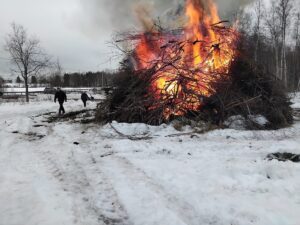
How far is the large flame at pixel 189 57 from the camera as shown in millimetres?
11701

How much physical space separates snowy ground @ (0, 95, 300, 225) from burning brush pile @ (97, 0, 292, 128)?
2.15 metres

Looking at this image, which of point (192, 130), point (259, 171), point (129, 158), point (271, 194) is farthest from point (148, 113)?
point (271, 194)

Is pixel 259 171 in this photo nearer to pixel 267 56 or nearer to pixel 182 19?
pixel 182 19

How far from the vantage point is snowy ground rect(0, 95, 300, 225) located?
4277mm

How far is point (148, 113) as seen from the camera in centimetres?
1158

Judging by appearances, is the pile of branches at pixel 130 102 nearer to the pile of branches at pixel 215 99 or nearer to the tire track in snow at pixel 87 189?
the pile of branches at pixel 215 99

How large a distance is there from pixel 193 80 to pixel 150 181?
6.82m

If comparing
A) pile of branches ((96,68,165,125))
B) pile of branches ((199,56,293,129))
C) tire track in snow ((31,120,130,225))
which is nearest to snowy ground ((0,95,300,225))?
tire track in snow ((31,120,130,225))

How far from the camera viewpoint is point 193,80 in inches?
464

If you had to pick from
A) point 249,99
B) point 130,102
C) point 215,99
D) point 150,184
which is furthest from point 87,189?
point 249,99

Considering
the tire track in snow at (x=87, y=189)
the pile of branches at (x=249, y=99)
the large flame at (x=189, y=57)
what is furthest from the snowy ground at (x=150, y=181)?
the large flame at (x=189, y=57)

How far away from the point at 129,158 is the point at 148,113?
4.49 meters

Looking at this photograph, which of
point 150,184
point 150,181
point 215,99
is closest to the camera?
point 150,184

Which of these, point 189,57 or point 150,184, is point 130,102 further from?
point 150,184
